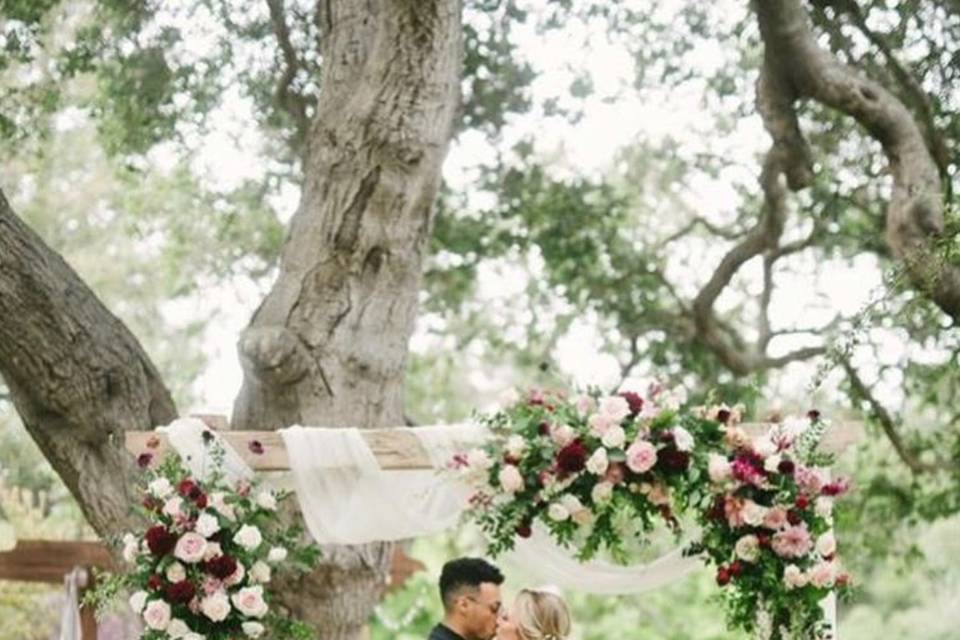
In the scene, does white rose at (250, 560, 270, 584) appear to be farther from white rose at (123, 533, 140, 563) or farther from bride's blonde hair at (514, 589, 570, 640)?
bride's blonde hair at (514, 589, 570, 640)

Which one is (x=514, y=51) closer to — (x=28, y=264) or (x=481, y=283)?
(x=481, y=283)

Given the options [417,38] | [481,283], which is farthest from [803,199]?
[417,38]

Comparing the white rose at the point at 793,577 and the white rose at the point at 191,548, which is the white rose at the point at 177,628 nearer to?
the white rose at the point at 191,548

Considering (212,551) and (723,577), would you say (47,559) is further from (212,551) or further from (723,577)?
(723,577)

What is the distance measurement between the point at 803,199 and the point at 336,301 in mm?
4551

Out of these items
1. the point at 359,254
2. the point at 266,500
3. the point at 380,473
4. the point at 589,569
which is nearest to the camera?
the point at 266,500

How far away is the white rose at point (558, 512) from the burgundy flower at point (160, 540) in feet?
4.62

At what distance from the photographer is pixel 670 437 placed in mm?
6188

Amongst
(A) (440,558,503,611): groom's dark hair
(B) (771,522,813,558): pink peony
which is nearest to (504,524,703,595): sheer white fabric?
(A) (440,558,503,611): groom's dark hair

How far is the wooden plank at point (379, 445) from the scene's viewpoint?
6496 mm

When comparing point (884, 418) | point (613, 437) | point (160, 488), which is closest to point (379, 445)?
point (160, 488)

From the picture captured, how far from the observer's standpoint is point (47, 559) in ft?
34.0

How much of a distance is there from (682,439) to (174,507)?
74.8 inches

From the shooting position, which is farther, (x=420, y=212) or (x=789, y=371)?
(x=789, y=371)
